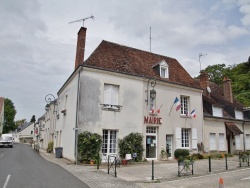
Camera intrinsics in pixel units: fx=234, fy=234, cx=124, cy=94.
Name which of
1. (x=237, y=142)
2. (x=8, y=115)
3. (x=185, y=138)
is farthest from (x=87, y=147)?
(x=8, y=115)

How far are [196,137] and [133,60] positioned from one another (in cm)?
826

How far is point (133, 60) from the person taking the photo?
61.9 feet

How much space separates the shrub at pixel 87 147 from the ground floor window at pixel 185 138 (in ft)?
26.0

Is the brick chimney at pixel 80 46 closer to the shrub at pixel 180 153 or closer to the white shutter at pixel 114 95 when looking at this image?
the white shutter at pixel 114 95

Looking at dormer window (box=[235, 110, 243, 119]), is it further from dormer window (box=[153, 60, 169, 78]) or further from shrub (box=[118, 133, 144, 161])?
shrub (box=[118, 133, 144, 161])

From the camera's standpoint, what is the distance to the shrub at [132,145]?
50.6ft

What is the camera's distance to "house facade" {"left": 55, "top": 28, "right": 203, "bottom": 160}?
1524cm

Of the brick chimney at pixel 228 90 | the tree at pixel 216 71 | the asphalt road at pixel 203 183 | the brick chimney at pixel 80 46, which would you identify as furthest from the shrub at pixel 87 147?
the tree at pixel 216 71

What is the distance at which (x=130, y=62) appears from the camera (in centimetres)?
1838

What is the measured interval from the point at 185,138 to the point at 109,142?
711cm

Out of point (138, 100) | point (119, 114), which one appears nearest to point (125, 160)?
point (119, 114)

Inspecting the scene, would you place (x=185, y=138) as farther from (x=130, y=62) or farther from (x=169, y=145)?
(x=130, y=62)

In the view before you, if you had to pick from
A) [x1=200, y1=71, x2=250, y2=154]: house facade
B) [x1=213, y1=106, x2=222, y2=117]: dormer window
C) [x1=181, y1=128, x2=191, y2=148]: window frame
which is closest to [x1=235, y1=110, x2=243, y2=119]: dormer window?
[x1=200, y1=71, x2=250, y2=154]: house facade

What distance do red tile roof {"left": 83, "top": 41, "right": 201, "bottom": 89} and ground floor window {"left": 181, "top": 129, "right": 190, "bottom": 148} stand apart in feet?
12.7
